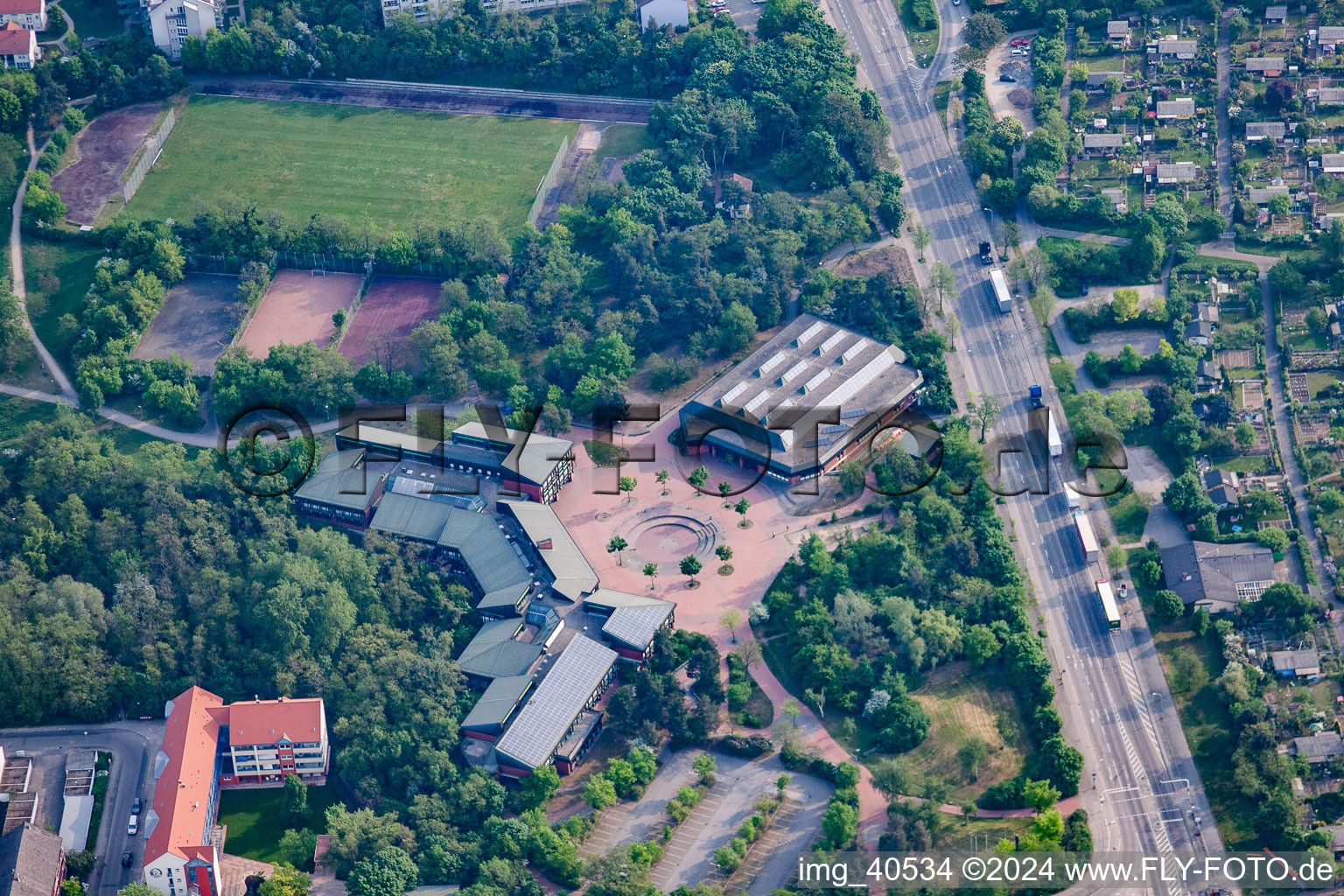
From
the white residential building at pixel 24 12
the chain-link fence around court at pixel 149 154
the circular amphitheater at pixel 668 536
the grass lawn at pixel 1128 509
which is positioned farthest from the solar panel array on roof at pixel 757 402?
the white residential building at pixel 24 12

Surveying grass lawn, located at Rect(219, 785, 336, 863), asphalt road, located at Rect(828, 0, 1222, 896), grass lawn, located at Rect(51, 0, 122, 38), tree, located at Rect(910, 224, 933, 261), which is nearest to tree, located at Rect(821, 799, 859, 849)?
asphalt road, located at Rect(828, 0, 1222, 896)

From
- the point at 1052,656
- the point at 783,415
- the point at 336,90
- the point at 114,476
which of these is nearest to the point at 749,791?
the point at 1052,656

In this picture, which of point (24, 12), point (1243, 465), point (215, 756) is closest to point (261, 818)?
point (215, 756)

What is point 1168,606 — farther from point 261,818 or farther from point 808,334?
point 261,818

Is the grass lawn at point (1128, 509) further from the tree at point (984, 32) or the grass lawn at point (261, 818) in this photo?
the grass lawn at point (261, 818)

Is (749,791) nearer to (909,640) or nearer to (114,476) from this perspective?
(909,640)

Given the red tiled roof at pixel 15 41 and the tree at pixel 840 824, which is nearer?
the tree at pixel 840 824
